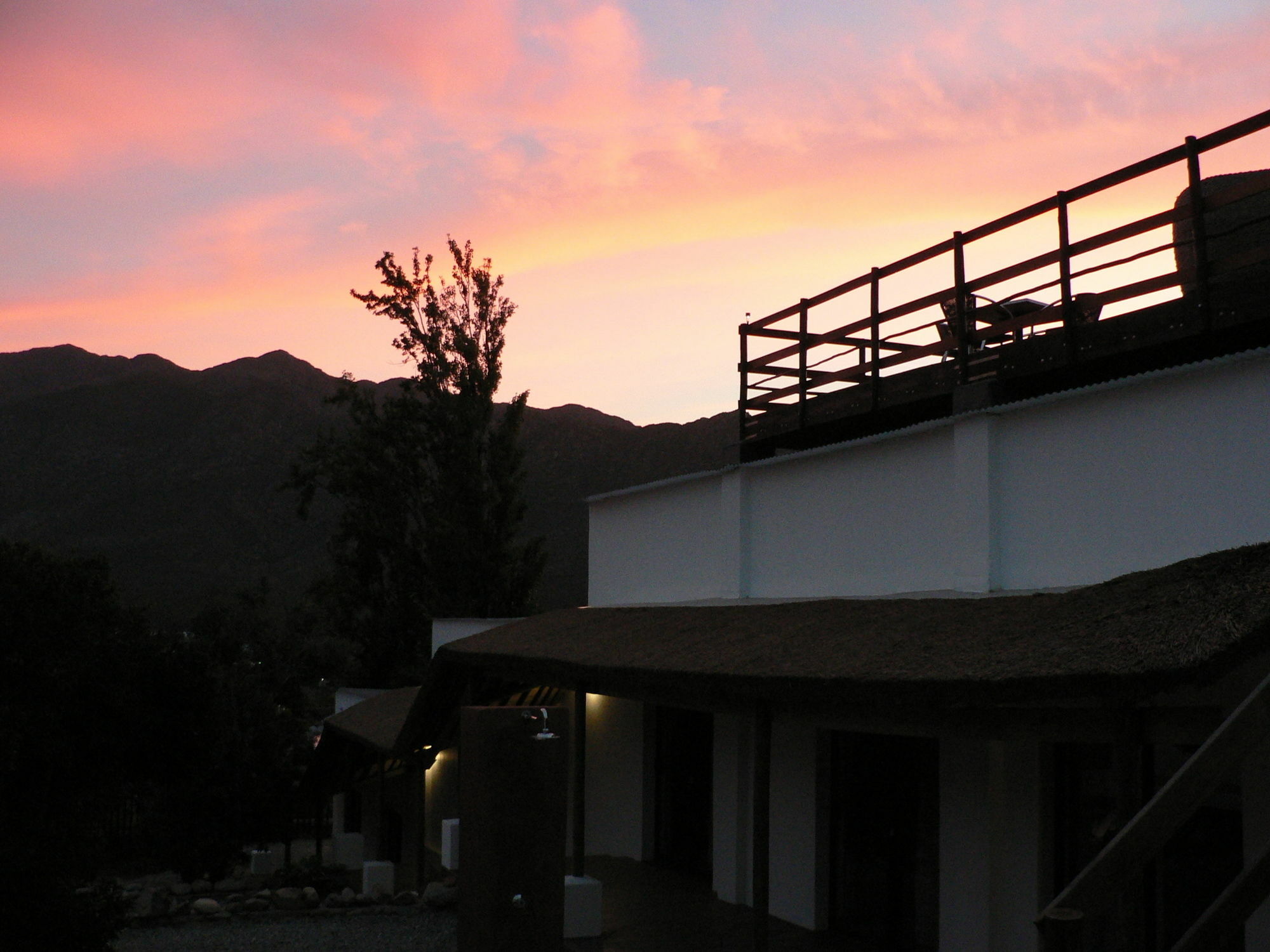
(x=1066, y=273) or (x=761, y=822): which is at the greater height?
(x=1066, y=273)

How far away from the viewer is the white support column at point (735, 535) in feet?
42.3

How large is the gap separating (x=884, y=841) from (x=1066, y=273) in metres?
5.31

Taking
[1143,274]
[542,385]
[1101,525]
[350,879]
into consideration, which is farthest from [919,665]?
[542,385]

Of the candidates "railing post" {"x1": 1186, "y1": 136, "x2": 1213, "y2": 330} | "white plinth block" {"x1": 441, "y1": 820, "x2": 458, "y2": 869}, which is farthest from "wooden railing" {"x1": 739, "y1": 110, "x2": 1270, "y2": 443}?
"white plinth block" {"x1": 441, "y1": 820, "x2": 458, "y2": 869}

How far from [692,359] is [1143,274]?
93268 millimetres

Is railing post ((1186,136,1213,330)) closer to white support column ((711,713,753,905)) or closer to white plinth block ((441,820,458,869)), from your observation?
white support column ((711,713,753,905))

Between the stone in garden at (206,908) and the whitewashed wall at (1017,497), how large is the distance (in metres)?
7.49

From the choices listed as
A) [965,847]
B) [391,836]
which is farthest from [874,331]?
[391,836]

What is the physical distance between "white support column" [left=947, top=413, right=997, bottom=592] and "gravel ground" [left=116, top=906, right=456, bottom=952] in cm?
688

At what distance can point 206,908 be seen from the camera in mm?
14766

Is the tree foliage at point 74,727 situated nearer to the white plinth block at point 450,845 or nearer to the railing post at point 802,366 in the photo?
the white plinth block at point 450,845

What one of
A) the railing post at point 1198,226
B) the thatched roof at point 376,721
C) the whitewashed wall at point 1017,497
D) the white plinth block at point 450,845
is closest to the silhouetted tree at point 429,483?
the thatched roof at point 376,721

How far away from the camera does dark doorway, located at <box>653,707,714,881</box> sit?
1403 centimetres

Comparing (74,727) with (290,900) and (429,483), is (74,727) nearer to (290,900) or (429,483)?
(290,900)
